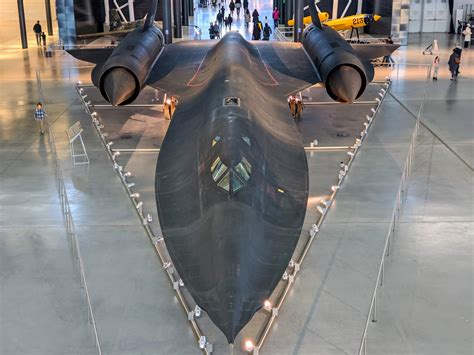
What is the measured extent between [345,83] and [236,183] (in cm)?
741

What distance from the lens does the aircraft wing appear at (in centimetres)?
1369

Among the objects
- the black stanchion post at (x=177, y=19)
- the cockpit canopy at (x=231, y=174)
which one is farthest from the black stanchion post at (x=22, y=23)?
the cockpit canopy at (x=231, y=174)

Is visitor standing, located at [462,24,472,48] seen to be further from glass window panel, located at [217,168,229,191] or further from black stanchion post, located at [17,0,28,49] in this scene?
glass window panel, located at [217,168,229,191]

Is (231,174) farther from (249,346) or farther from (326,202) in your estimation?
(326,202)

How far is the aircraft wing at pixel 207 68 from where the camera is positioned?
13688 millimetres

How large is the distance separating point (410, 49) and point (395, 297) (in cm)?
2348

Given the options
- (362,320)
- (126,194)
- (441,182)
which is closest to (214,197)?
(362,320)

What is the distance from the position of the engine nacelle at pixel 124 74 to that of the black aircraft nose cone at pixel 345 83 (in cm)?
445

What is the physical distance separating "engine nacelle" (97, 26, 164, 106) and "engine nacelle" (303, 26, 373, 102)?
14.1 feet

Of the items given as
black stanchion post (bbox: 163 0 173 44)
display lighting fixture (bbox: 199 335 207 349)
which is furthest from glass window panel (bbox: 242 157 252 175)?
black stanchion post (bbox: 163 0 173 44)

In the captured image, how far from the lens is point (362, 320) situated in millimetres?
7094

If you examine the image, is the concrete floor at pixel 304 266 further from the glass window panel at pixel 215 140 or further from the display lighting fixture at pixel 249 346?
the glass window panel at pixel 215 140

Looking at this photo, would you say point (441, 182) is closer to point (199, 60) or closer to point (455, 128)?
point (455, 128)

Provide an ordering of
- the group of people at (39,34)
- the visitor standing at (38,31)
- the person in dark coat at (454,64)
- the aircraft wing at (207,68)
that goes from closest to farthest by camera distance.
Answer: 1. the aircraft wing at (207,68)
2. the person in dark coat at (454,64)
3. the group of people at (39,34)
4. the visitor standing at (38,31)
